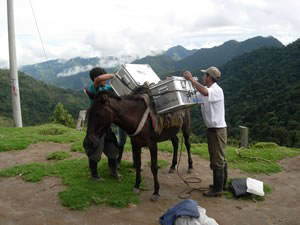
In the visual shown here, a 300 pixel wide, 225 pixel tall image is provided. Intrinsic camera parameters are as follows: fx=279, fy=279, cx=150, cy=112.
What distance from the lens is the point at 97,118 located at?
4207mm

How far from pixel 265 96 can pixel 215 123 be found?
56.8 meters

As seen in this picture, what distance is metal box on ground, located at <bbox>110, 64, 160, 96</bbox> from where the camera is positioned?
494cm

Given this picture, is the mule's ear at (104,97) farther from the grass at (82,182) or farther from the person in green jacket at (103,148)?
the grass at (82,182)

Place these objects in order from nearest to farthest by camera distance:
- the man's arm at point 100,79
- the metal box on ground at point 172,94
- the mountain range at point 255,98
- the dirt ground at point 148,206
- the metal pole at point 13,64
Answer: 1. the dirt ground at point 148,206
2. the metal box on ground at point 172,94
3. the man's arm at point 100,79
4. the metal pole at point 13,64
5. the mountain range at point 255,98

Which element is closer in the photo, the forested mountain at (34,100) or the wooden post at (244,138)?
the wooden post at (244,138)

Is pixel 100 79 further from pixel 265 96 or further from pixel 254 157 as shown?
pixel 265 96

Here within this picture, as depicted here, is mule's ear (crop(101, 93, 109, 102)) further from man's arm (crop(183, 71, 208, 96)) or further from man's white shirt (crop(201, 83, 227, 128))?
man's white shirt (crop(201, 83, 227, 128))

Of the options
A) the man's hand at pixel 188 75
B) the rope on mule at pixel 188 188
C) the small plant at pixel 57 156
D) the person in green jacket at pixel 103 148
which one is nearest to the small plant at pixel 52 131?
the small plant at pixel 57 156

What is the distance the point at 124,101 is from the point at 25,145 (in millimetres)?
4742

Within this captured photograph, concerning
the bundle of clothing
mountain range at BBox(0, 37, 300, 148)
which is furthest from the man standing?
mountain range at BBox(0, 37, 300, 148)

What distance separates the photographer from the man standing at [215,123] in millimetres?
4738

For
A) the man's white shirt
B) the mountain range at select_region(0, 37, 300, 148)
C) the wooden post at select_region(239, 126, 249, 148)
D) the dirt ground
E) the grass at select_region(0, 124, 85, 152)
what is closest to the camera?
A: the dirt ground

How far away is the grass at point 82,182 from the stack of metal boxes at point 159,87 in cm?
163

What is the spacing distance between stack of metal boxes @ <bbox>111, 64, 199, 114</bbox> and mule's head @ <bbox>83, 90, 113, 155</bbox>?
842mm
